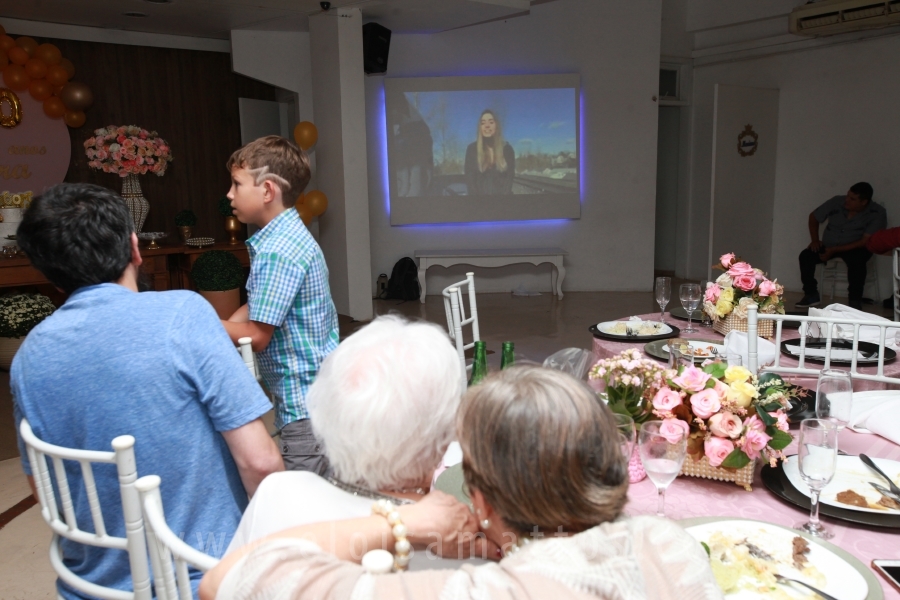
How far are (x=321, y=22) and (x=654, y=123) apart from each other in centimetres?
382

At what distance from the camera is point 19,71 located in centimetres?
555

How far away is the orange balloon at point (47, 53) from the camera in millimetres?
5578

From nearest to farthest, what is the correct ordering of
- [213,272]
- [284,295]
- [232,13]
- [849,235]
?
[284,295] → [213,272] → [232,13] → [849,235]

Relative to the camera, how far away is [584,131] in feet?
25.8

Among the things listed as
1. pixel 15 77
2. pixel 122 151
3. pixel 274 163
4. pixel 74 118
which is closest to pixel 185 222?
pixel 122 151

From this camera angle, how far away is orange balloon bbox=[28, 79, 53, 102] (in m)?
5.67

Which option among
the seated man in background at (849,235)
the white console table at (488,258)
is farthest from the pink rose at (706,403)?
the white console table at (488,258)

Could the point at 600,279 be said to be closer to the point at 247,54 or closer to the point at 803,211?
the point at 803,211

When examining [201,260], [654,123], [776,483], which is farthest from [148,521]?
[654,123]

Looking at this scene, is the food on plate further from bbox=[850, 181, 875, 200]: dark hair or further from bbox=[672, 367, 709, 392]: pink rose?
bbox=[850, 181, 875, 200]: dark hair

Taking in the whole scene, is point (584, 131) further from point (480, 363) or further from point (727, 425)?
point (727, 425)

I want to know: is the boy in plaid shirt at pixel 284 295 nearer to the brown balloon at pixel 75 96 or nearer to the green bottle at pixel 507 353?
the green bottle at pixel 507 353

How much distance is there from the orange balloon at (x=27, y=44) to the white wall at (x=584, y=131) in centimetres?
312

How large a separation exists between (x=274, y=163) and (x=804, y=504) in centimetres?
158
